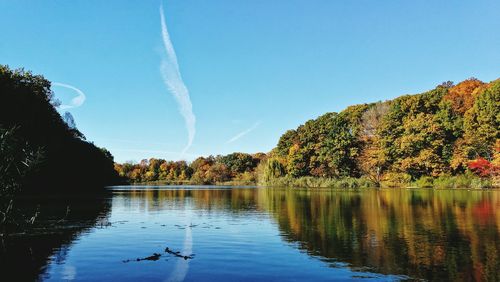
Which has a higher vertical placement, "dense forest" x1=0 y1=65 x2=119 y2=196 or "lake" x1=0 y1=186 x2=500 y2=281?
"dense forest" x1=0 y1=65 x2=119 y2=196

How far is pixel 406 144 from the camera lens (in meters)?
82.7

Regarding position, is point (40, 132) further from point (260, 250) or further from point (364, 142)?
point (364, 142)

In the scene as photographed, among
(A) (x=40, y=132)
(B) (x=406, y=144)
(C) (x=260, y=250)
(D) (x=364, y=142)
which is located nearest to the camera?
(C) (x=260, y=250)

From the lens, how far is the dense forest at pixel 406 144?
2936 inches

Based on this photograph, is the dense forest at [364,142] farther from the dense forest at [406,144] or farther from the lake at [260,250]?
the lake at [260,250]

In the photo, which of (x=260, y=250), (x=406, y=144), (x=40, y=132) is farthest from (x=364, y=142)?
(x=260, y=250)

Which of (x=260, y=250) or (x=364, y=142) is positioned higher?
(x=364, y=142)

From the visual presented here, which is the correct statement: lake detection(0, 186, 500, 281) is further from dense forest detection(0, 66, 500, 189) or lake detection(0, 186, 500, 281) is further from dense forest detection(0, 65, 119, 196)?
dense forest detection(0, 66, 500, 189)

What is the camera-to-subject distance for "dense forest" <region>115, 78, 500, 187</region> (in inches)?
2936

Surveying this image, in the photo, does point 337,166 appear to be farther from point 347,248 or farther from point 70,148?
point 347,248

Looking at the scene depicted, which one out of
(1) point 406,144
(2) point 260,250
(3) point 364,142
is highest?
(3) point 364,142

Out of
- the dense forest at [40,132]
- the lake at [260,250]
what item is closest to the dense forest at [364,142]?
the dense forest at [40,132]

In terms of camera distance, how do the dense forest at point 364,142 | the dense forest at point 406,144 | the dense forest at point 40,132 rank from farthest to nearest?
the dense forest at point 406,144
the dense forest at point 364,142
the dense forest at point 40,132

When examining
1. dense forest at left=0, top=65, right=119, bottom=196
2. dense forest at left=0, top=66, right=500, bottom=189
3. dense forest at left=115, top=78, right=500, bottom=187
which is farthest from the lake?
dense forest at left=115, top=78, right=500, bottom=187
